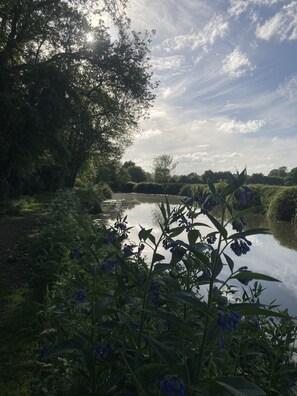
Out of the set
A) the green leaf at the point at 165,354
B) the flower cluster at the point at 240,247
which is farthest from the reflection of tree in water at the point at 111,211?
the green leaf at the point at 165,354

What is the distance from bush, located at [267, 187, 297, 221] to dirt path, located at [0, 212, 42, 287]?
16965mm

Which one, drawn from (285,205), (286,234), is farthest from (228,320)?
(285,205)

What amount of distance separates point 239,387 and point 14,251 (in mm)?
7709

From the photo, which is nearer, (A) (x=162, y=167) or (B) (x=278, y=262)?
(B) (x=278, y=262)

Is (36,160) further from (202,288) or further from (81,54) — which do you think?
(202,288)

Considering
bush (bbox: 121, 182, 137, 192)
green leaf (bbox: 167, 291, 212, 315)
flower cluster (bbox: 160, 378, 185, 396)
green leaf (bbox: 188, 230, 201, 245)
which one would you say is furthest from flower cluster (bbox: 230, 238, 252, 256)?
bush (bbox: 121, 182, 137, 192)

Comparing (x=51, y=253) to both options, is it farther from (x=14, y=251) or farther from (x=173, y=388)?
(x=173, y=388)

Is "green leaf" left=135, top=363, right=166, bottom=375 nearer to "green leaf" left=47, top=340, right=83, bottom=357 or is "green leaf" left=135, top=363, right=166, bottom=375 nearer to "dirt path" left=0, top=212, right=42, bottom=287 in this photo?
"green leaf" left=47, top=340, right=83, bottom=357

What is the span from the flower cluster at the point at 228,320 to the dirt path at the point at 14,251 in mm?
5507

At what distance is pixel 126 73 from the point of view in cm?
1748

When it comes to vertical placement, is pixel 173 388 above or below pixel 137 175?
below

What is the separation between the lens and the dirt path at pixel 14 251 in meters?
6.73

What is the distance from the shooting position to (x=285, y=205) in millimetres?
23391

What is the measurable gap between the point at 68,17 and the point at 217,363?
16.3m
